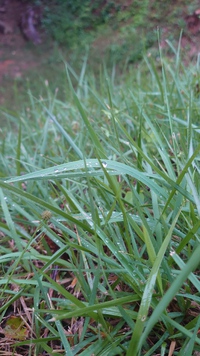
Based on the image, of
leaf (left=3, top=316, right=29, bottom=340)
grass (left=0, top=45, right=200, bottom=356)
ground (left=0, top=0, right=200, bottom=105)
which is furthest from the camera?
ground (left=0, top=0, right=200, bottom=105)

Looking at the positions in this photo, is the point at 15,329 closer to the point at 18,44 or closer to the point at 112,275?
the point at 112,275

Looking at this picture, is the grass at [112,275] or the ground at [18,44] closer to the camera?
the grass at [112,275]

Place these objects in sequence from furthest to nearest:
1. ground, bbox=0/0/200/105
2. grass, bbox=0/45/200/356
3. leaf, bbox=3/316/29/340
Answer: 1. ground, bbox=0/0/200/105
2. leaf, bbox=3/316/29/340
3. grass, bbox=0/45/200/356

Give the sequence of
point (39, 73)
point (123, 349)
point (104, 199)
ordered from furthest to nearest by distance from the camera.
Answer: point (39, 73), point (104, 199), point (123, 349)

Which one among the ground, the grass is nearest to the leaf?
the grass

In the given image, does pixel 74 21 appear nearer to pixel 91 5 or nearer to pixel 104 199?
pixel 91 5

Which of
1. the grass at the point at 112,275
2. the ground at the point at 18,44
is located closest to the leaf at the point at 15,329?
the grass at the point at 112,275

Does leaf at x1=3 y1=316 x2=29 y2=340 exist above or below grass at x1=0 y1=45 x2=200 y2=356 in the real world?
below

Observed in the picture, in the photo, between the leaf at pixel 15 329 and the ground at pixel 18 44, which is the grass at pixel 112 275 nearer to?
the leaf at pixel 15 329

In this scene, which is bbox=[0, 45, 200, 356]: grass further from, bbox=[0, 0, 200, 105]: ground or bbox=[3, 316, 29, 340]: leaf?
bbox=[0, 0, 200, 105]: ground

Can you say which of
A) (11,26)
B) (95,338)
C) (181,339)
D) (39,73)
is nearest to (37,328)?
(95,338)

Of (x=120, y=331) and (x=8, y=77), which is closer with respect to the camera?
(x=120, y=331)
